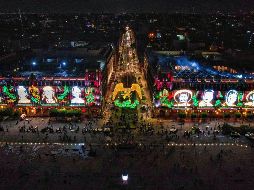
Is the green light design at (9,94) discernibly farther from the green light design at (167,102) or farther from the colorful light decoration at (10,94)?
the green light design at (167,102)

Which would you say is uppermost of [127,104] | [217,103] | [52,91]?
[52,91]

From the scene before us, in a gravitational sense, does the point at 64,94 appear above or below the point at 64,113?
above

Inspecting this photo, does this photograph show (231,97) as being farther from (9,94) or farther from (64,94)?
(9,94)

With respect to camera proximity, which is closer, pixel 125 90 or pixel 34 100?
pixel 34 100

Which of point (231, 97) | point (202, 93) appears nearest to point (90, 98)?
point (202, 93)

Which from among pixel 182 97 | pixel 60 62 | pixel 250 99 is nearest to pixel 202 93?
pixel 182 97

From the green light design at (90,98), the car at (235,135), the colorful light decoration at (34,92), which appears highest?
the colorful light decoration at (34,92)

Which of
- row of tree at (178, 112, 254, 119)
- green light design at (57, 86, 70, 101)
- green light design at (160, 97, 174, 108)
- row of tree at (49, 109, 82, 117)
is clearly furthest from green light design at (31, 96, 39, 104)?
row of tree at (178, 112, 254, 119)

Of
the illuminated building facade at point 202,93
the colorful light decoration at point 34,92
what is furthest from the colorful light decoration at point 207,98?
the colorful light decoration at point 34,92

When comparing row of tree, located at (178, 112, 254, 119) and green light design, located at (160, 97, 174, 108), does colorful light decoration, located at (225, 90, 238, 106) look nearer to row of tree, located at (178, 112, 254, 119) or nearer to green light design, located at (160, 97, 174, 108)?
row of tree, located at (178, 112, 254, 119)

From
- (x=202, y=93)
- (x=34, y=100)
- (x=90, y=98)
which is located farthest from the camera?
(x=34, y=100)

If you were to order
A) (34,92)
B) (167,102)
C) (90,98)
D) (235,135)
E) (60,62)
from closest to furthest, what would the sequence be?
1. (235,135)
2. (167,102)
3. (34,92)
4. (90,98)
5. (60,62)
